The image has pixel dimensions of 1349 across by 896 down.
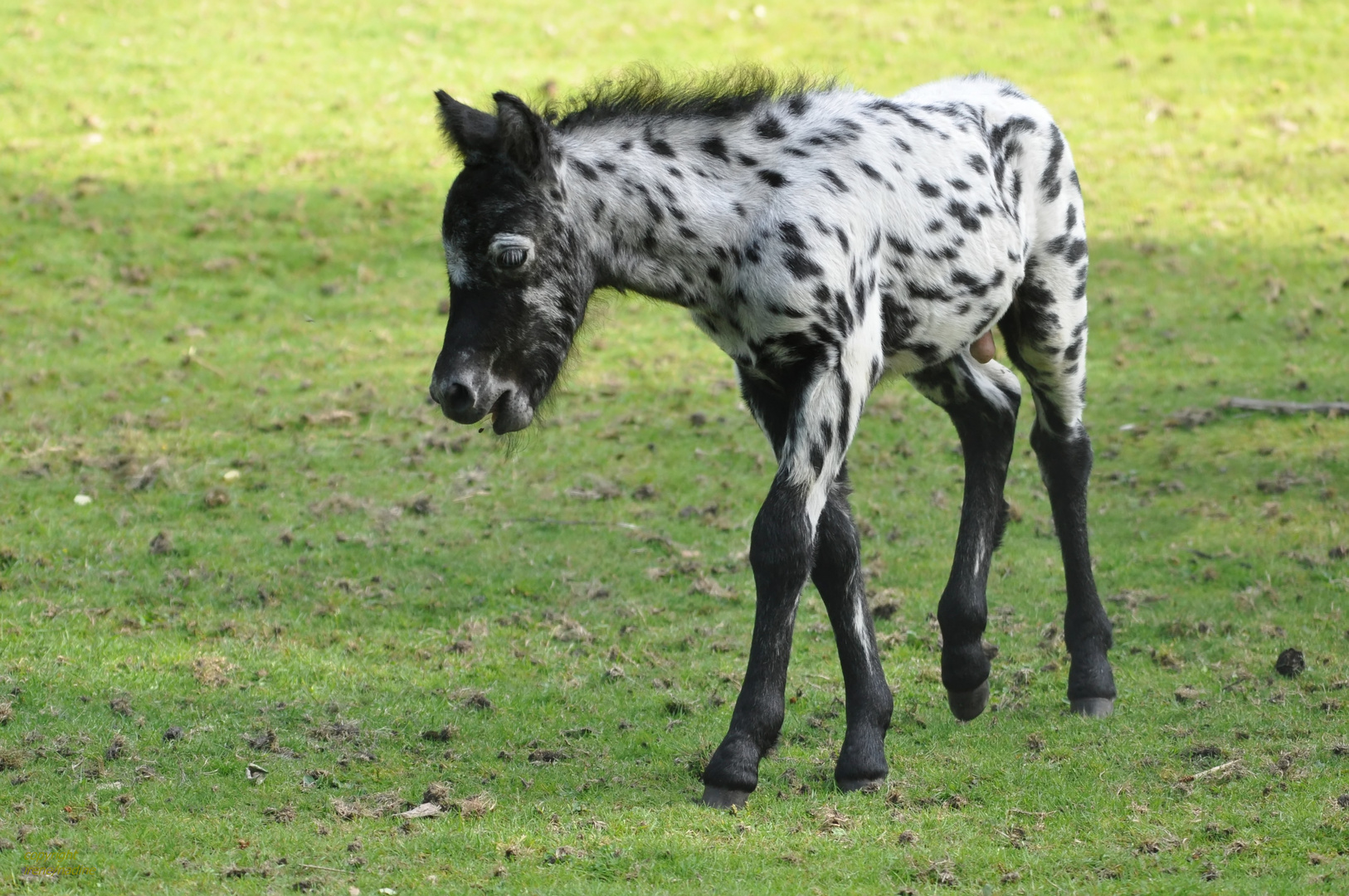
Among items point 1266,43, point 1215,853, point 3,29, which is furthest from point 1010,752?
point 3,29

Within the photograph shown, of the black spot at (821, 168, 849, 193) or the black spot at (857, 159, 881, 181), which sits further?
the black spot at (857, 159, 881, 181)

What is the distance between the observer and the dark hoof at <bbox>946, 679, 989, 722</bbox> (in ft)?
22.3

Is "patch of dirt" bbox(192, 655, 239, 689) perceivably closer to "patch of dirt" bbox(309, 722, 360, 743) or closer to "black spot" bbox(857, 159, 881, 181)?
"patch of dirt" bbox(309, 722, 360, 743)

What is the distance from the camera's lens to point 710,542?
977 cm

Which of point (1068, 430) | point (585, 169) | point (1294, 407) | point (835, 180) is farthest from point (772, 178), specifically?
point (1294, 407)

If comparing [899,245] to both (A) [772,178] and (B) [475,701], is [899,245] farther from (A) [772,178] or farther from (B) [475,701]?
(B) [475,701]

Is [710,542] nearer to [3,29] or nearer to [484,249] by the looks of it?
[484,249]

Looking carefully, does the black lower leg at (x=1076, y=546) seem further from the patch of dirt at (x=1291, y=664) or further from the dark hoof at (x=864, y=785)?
the dark hoof at (x=864, y=785)

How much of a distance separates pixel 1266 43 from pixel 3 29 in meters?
19.1

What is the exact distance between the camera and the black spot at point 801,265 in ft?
18.6

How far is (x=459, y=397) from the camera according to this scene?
5.49 m

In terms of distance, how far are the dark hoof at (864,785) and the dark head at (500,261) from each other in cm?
206

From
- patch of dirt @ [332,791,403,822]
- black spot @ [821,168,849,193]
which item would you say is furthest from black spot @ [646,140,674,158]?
patch of dirt @ [332,791,403,822]

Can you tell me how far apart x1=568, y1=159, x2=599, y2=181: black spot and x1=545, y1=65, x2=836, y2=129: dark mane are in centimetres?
24
